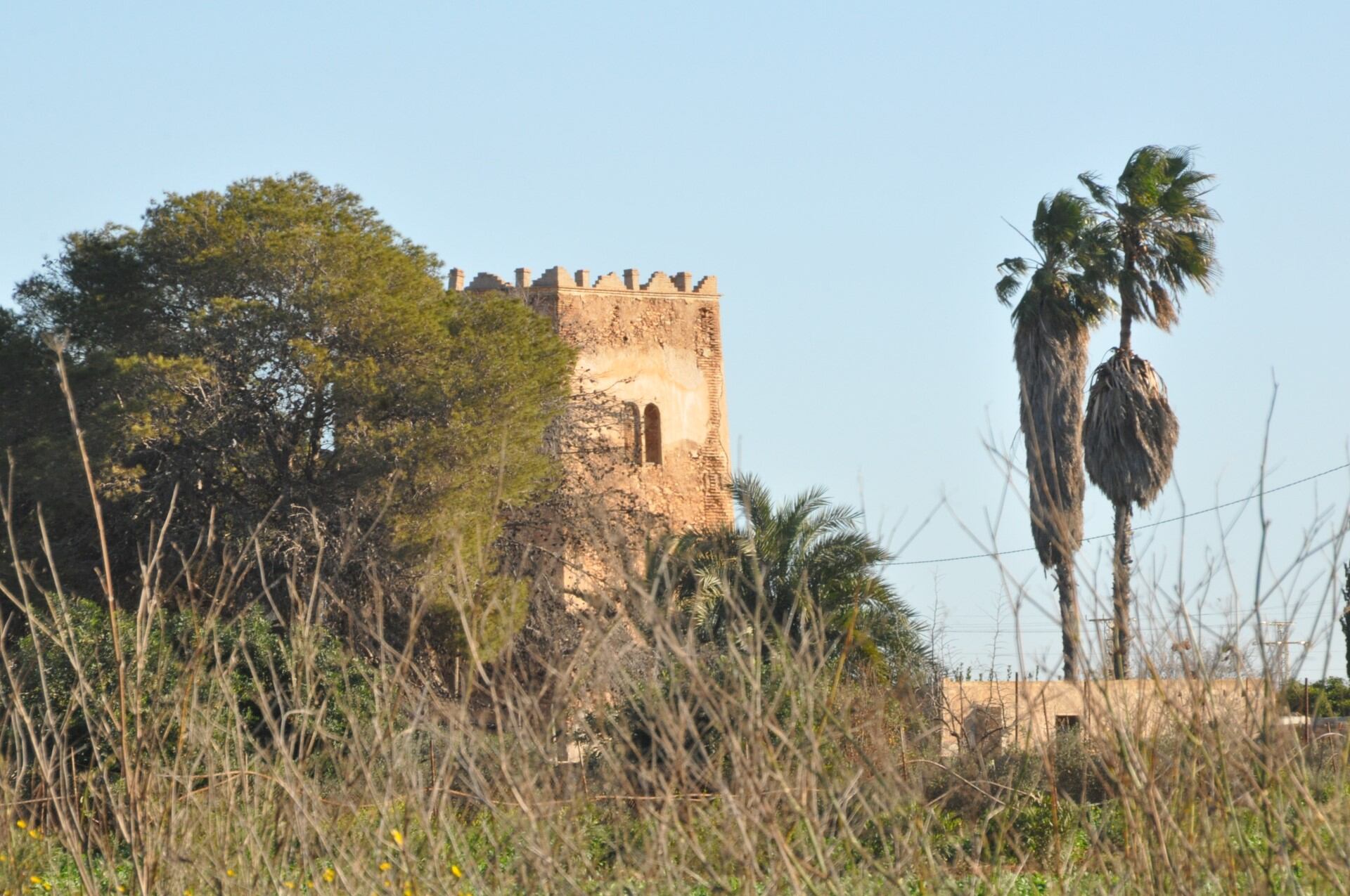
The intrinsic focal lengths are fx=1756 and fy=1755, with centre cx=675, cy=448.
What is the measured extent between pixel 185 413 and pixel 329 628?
382 cm

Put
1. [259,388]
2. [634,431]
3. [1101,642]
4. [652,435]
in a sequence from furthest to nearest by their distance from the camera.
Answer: [652,435]
[634,431]
[259,388]
[1101,642]

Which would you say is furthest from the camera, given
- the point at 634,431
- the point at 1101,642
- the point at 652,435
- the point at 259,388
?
the point at 652,435

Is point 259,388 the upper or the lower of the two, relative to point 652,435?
lower

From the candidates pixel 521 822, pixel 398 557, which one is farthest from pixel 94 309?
pixel 521 822

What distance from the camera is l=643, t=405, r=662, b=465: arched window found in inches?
1093

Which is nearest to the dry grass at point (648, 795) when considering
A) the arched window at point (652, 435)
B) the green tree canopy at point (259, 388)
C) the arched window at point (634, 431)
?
the green tree canopy at point (259, 388)

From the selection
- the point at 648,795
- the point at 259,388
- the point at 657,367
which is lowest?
the point at 648,795

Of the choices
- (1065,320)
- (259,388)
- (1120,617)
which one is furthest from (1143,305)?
(1120,617)

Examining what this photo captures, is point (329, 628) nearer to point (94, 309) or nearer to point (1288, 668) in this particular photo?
point (94, 309)

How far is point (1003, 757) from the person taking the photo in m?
12.4

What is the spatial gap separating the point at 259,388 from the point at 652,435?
1080 cm

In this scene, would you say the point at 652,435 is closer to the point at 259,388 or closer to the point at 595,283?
the point at 595,283

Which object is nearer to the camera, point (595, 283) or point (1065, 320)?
point (1065, 320)

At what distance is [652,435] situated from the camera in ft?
91.8
